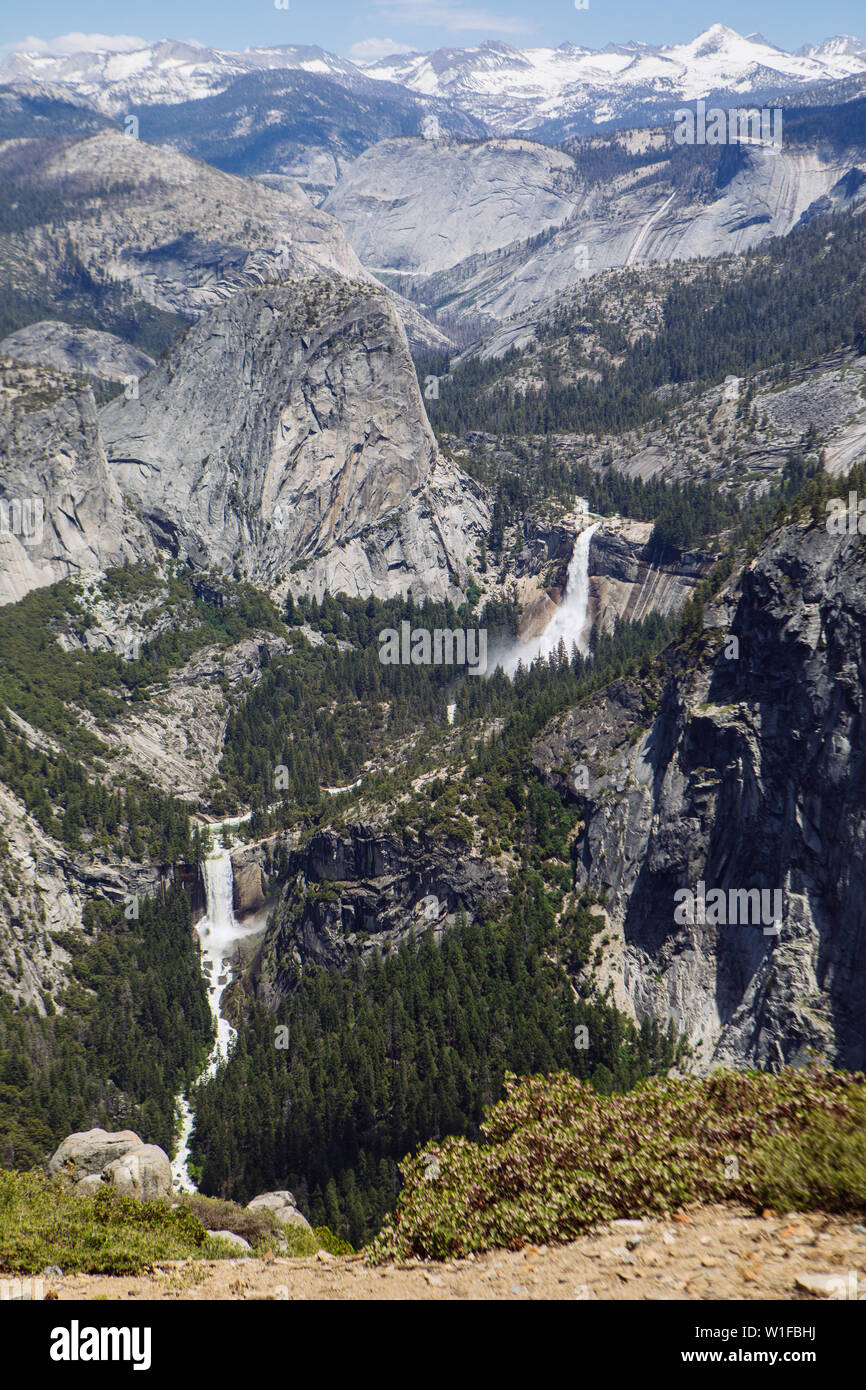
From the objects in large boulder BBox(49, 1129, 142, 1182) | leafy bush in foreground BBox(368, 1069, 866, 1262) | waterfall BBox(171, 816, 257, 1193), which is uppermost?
leafy bush in foreground BBox(368, 1069, 866, 1262)

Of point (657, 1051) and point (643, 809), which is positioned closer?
point (657, 1051)

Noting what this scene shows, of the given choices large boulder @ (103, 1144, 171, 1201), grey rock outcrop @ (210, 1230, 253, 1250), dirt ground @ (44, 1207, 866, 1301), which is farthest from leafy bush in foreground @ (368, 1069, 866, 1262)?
large boulder @ (103, 1144, 171, 1201)

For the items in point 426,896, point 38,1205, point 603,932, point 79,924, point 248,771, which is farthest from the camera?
point 248,771

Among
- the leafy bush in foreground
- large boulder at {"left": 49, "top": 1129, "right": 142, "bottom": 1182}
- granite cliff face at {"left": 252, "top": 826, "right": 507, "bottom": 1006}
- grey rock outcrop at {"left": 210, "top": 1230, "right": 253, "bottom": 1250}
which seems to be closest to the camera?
the leafy bush in foreground

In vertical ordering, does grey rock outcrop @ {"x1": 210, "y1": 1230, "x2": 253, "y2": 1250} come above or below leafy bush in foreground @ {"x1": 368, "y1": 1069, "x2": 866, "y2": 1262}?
below

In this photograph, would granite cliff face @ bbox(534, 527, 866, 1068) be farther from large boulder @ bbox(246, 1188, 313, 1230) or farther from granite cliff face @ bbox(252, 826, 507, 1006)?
large boulder @ bbox(246, 1188, 313, 1230)
